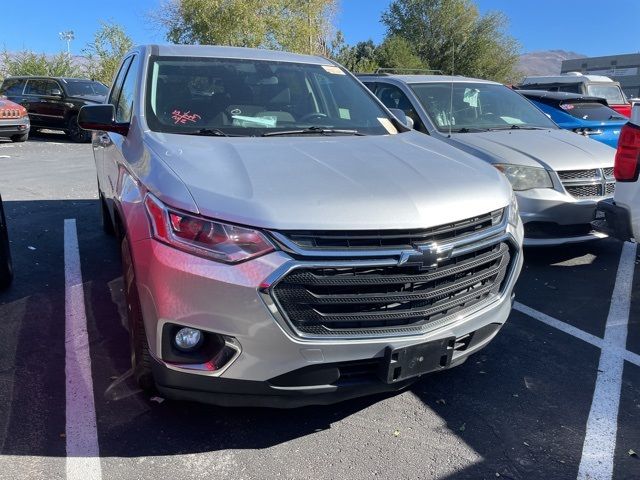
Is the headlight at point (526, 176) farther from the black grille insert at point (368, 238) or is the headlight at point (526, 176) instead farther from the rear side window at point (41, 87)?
the rear side window at point (41, 87)

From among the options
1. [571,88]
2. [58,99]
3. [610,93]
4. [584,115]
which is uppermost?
[571,88]

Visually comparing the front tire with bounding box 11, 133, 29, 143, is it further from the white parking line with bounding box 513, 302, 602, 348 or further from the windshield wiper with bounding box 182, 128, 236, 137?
the white parking line with bounding box 513, 302, 602, 348

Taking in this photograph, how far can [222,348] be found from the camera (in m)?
2.37

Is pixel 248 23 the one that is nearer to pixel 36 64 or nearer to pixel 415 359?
pixel 36 64

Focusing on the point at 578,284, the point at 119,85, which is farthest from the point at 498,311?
the point at 119,85

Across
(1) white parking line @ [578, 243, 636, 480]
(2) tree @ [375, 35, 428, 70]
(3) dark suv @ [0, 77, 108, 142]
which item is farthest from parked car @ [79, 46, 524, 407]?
(2) tree @ [375, 35, 428, 70]

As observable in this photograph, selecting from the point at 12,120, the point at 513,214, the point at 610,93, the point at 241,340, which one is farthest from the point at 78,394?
the point at 610,93

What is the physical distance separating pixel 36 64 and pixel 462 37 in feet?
96.7

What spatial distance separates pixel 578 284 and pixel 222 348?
12.1ft

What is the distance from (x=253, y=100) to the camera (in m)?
3.81

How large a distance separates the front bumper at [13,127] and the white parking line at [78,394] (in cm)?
1200

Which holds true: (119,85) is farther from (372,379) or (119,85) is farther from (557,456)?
(557,456)

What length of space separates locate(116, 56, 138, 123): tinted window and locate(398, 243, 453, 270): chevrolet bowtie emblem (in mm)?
2131

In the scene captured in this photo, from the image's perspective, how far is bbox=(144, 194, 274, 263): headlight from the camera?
7.62ft
